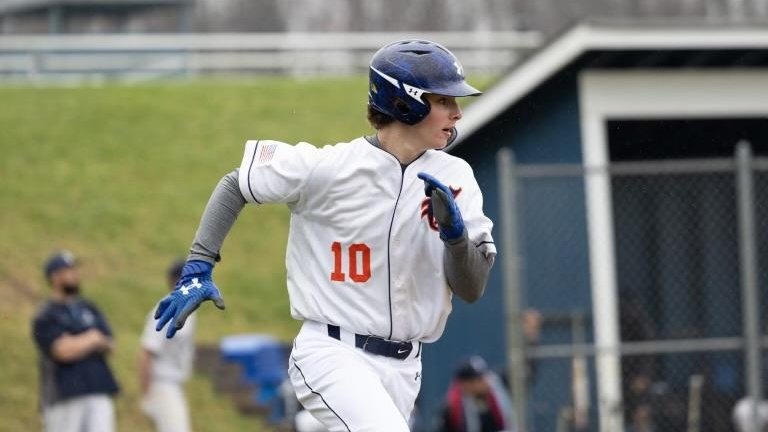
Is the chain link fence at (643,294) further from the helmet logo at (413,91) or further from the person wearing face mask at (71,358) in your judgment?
the helmet logo at (413,91)

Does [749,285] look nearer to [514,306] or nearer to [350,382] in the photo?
[514,306]

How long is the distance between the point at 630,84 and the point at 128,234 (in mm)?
9875

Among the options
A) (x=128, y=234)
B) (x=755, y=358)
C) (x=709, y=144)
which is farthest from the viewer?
(x=128, y=234)

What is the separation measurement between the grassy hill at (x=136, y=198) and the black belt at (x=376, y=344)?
413 inches

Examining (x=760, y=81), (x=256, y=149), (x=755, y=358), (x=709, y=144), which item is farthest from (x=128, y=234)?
(x=256, y=149)

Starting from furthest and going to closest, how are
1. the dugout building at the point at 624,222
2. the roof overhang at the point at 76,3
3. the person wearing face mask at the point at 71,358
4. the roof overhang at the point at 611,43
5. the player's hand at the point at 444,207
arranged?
the roof overhang at the point at 76,3 < the roof overhang at the point at 611,43 < the dugout building at the point at 624,222 < the person wearing face mask at the point at 71,358 < the player's hand at the point at 444,207

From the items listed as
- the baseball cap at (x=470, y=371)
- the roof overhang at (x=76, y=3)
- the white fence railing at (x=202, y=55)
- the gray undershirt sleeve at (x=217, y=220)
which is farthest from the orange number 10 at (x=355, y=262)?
A: the roof overhang at (x=76, y=3)

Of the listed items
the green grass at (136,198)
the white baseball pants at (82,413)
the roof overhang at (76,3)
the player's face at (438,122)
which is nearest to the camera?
the player's face at (438,122)

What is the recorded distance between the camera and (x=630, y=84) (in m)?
13.8

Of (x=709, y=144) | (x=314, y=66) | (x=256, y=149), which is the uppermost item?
(x=314, y=66)

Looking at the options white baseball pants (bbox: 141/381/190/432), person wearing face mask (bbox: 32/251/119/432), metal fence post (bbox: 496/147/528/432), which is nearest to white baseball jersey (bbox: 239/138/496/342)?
metal fence post (bbox: 496/147/528/432)

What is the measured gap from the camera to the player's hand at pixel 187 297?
518 centimetres

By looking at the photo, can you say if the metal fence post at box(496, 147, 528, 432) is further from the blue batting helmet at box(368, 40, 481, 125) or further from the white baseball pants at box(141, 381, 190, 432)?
the blue batting helmet at box(368, 40, 481, 125)

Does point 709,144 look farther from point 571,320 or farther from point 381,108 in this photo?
point 381,108
